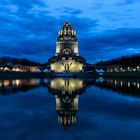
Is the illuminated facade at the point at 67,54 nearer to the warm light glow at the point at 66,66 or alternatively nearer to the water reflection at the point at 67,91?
the warm light glow at the point at 66,66

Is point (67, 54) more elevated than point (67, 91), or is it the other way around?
point (67, 54)

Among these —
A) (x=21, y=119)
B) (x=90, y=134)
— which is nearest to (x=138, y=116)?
(x=90, y=134)

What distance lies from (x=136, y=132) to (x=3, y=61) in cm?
11031

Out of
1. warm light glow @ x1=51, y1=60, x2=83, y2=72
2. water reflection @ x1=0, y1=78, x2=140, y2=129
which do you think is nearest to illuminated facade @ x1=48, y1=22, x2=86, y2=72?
warm light glow @ x1=51, y1=60, x2=83, y2=72

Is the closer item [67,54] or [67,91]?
Answer: [67,91]

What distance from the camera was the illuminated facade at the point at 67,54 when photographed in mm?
120938

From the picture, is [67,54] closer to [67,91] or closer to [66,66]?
[66,66]

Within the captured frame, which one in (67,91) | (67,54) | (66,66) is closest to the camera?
(67,91)

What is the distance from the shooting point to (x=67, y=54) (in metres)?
124

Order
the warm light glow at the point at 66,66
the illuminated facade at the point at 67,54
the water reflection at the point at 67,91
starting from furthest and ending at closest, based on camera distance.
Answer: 1. the illuminated facade at the point at 67,54
2. the warm light glow at the point at 66,66
3. the water reflection at the point at 67,91

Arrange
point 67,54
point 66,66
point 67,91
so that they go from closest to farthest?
point 67,91, point 66,66, point 67,54

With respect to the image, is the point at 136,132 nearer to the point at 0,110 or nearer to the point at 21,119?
the point at 21,119

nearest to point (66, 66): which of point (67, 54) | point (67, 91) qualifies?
point (67, 54)

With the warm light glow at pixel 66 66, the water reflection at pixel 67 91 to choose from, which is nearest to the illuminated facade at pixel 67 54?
the warm light glow at pixel 66 66
